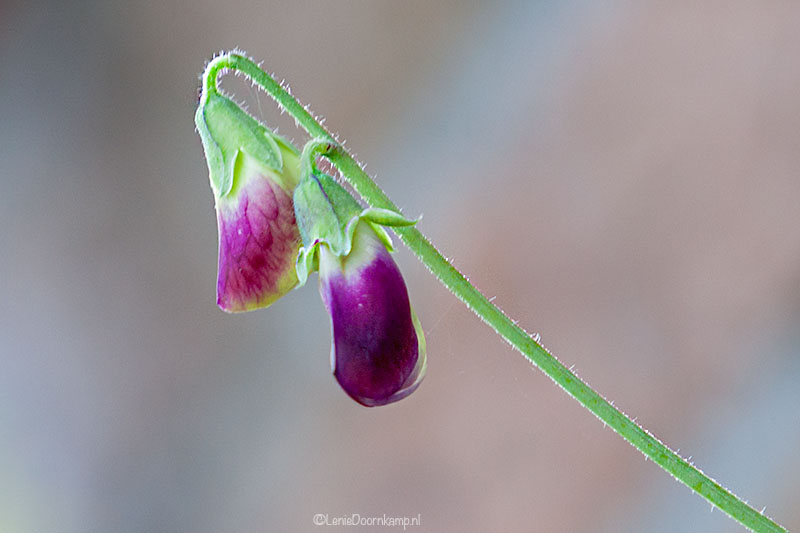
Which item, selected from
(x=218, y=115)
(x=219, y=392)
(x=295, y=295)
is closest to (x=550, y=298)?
(x=295, y=295)

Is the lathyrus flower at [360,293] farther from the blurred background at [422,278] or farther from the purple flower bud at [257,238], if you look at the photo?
the blurred background at [422,278]

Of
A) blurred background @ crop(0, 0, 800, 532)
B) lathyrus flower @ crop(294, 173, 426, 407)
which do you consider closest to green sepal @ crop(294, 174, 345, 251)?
lathyrus flower @ crop(294, 173, 426, 407)

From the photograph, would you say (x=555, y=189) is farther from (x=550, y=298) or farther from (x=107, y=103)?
(x=107, y=103)

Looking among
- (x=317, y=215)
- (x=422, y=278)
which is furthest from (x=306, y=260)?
(x=422, y=278)

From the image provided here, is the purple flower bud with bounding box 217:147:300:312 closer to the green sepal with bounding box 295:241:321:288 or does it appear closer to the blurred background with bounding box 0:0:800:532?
the green sepal with bounding box 295:241:321:288

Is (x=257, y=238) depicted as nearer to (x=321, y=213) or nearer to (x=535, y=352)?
(x=321, y=213)
